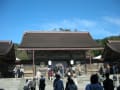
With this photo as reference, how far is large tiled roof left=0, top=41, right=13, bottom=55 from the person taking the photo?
34600 millimetres

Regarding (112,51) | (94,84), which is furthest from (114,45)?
(94,84)

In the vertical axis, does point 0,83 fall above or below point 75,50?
below

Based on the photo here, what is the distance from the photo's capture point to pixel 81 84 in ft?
84.5

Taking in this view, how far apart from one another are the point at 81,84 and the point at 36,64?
12942mm

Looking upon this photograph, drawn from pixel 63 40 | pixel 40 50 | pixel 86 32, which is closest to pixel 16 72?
pixel 40 50

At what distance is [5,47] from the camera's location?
36.5 metres

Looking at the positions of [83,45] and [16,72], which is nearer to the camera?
[16,72]

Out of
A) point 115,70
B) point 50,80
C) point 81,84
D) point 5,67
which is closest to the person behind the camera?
point 81,84

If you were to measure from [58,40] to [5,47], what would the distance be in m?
5.48

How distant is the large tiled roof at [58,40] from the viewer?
36.9m

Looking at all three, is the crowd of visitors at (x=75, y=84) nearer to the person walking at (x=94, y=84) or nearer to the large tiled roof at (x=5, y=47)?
the person walking at (x=94, y=84)

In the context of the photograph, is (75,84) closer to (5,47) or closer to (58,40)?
(5,47)

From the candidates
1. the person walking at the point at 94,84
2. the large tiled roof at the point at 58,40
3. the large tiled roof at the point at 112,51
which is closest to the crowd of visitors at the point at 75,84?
the person walking at the point at 94,84

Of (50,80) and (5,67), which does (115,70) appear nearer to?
(50,80)
